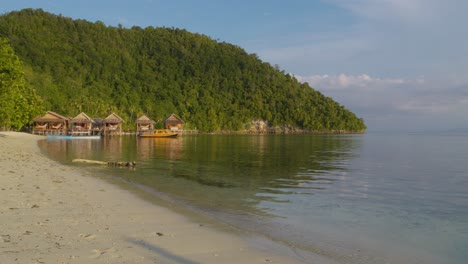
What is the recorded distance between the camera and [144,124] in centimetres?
8231

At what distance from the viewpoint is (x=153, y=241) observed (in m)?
5.99

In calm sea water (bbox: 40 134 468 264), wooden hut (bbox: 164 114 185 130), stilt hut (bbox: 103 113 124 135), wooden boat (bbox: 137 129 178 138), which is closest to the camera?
calm sea water (bbox: 40 134 468 264)

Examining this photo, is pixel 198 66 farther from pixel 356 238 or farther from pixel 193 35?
pixel 356 238

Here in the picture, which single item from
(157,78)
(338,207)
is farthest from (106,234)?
(157,78)

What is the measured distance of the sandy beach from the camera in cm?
510

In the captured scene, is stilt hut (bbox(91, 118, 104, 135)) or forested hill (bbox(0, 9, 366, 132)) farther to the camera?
forested hill (bbox(0, 9, 366, 132))

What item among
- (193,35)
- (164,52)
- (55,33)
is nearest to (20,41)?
(55,33)

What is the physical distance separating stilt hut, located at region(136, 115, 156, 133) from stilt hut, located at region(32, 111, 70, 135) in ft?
50.2

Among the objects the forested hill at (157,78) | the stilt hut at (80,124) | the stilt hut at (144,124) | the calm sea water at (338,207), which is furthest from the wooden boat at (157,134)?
the calm sea water at (338,207)

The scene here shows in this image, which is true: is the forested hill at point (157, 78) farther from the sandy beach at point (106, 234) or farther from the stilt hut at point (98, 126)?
the sandy beach at point (106, 234)

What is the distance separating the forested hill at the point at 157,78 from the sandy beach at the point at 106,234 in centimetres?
7691

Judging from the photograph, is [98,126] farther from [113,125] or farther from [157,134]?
[157,134]

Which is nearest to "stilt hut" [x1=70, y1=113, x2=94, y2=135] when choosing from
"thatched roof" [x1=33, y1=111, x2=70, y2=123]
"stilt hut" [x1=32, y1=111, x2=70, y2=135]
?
"stilt hut" [x1=32, y1=111, x2=70, y2=135]

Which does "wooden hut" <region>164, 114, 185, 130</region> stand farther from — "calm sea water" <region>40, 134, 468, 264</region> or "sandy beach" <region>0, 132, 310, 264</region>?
"sandy beach" <region>0, 132, 310, 264</region>
